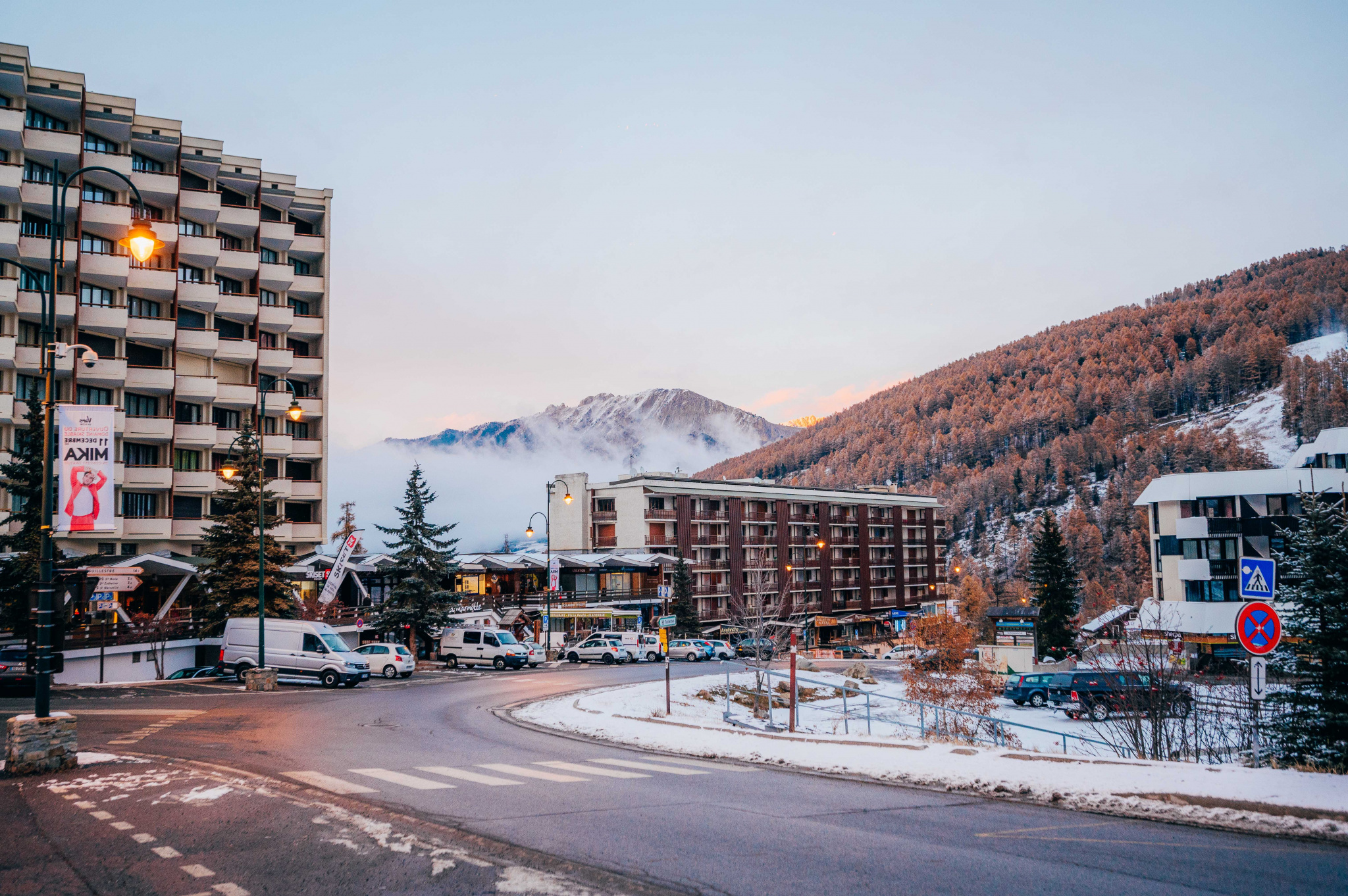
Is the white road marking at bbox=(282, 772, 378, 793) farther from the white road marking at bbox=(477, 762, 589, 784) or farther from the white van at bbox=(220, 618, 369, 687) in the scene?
the white van at bbox=(220, 618, 369, 687)

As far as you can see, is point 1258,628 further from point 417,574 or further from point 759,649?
point 417,574

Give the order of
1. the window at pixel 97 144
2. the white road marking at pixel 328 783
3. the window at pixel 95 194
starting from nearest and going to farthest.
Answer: the white road marking at pixel 328 783 < the window at pixel 95 194 < the window at pixel 97 144

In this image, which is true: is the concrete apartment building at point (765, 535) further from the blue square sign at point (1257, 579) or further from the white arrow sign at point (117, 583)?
the blue square sign at point (1257, 579)

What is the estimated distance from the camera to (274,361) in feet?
194

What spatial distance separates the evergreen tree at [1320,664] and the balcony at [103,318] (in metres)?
56.4

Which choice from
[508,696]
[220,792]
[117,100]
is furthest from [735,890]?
[117,100]

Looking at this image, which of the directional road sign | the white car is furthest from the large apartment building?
the directional road sign

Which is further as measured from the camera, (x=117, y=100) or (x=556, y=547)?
(x=556, y=547)

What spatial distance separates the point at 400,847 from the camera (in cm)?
920

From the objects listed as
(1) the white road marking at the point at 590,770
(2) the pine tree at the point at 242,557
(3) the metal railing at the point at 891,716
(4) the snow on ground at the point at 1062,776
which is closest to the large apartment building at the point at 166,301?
(2) the pine tree at the point at 242,557

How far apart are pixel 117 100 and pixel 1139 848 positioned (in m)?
61.2

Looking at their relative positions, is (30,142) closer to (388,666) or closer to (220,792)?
(388,666)

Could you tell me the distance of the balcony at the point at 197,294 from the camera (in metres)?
54.5

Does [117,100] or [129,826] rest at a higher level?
[117,100]
